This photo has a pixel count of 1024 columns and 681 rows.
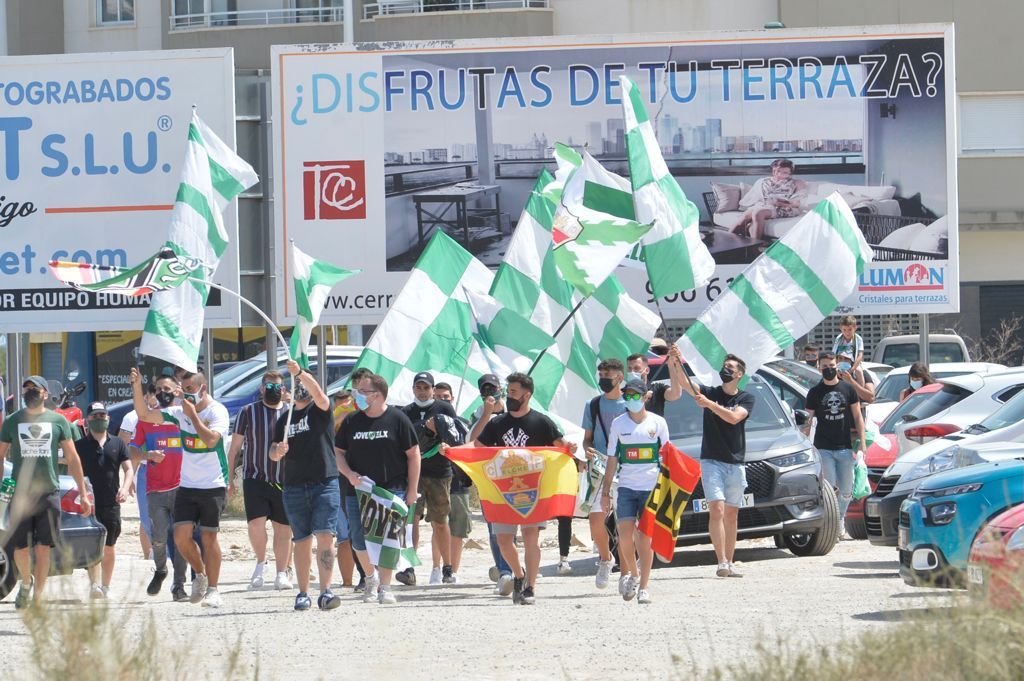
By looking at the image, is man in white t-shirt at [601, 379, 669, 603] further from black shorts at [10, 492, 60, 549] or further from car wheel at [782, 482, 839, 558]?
black shorts at [10, 492, 60, 549]

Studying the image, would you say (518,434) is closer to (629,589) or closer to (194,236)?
(629,589)

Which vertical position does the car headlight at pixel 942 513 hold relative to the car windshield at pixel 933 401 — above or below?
below

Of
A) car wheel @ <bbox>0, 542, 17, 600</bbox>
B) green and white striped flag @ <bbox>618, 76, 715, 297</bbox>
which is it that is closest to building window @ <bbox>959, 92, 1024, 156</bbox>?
green and white striped flag @ <bbox>618, 76, 715, 297</bbox>

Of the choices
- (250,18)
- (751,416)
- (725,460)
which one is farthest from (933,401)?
(250,18)

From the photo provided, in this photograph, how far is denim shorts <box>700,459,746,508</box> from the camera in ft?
42.1

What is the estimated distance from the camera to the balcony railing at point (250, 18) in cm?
3972

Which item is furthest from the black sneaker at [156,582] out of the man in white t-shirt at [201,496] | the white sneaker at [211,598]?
the white sneaker at [211,598]

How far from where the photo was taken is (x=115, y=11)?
41.3 metres

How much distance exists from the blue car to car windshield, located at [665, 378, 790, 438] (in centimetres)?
390

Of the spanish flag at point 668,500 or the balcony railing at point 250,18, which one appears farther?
the balcony railing at point 250,18

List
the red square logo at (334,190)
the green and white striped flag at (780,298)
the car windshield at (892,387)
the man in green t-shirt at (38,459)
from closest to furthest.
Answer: the man in green t-shirt at (38,459) < the green and white striped flag at (780,298) < the red square logo at (334,190) < the car windshield at (892,387)

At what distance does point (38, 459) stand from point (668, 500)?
445cm

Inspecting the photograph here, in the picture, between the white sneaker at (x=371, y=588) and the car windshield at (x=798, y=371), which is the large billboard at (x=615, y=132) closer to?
the car windshield at (x=798, y=371)

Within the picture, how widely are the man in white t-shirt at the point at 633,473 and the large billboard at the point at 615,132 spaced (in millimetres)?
8545
